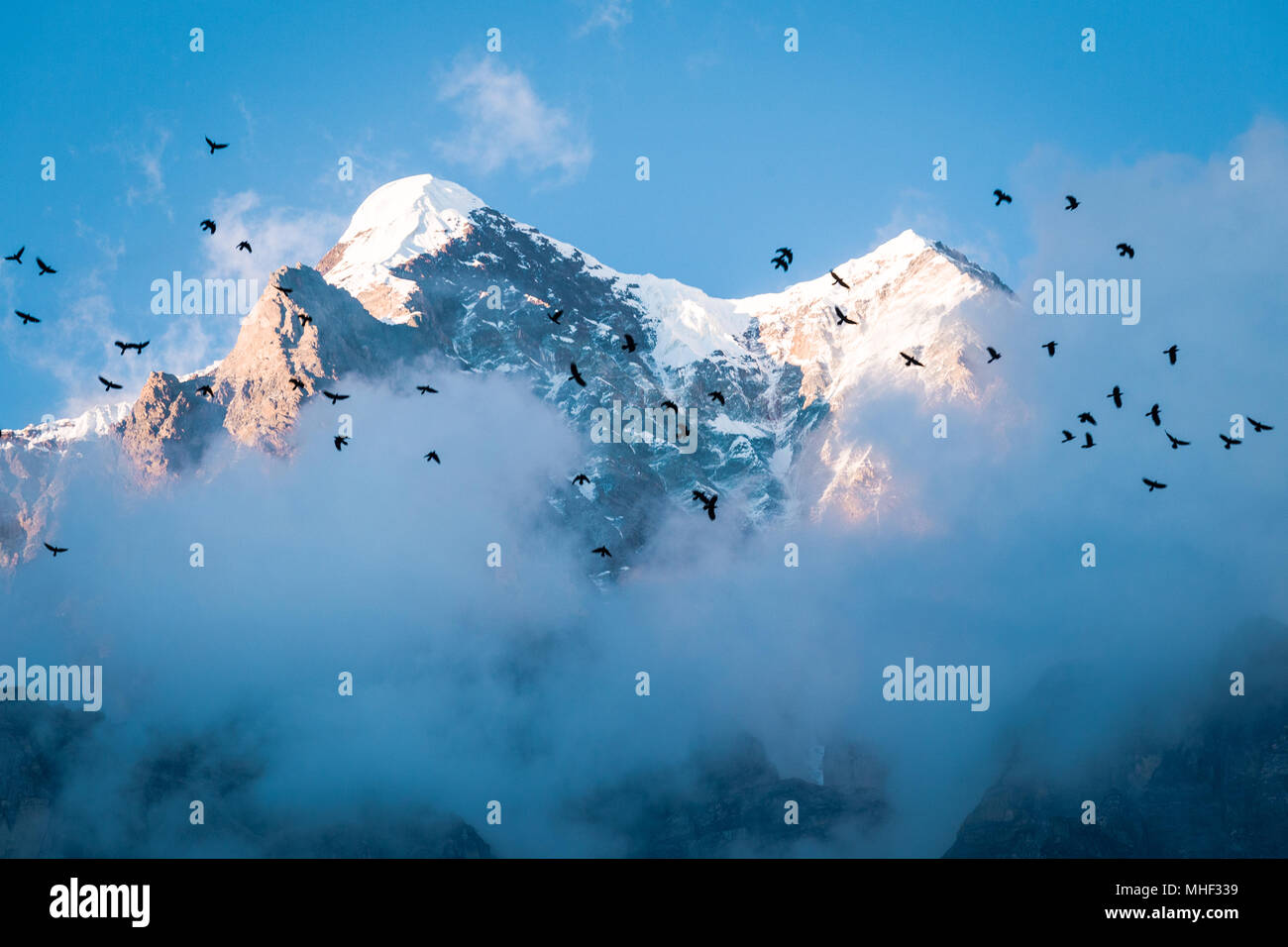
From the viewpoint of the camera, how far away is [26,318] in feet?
355
